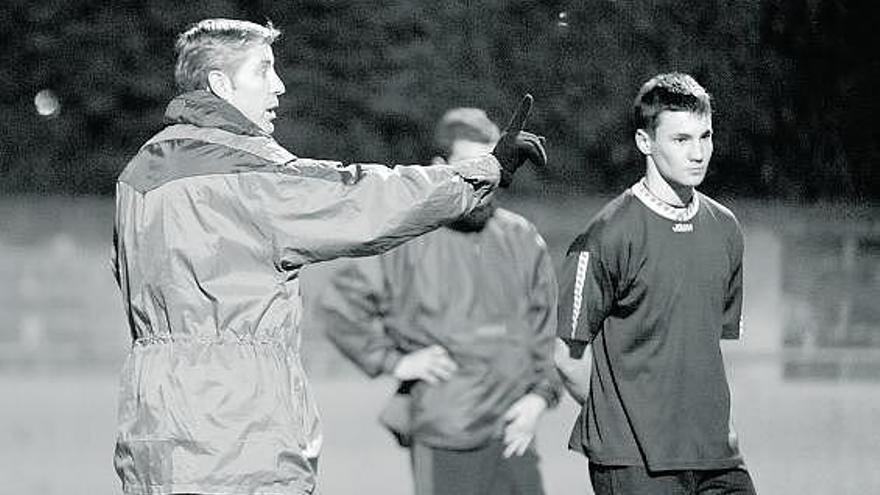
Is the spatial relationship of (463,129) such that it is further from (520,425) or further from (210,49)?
(210,49)

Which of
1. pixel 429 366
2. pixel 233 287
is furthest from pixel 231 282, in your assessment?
pixel 429 366

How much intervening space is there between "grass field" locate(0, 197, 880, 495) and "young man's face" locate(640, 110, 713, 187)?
11.7 ft

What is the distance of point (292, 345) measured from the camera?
407cm

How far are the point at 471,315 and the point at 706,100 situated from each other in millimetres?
1188

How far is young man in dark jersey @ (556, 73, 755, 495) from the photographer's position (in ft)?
15.8

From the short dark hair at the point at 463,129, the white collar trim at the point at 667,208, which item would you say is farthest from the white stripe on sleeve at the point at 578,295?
the short dark hair at the point at 463,129

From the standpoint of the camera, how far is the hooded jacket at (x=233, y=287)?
3992 millimetres

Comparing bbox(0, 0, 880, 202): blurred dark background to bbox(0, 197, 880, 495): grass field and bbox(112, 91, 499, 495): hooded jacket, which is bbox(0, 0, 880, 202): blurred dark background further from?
bbox(112, 91, 499, 495): hooded jacket

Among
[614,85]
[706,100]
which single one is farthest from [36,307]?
[706,100]

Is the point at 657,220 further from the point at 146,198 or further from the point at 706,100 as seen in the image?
the point at 146,198

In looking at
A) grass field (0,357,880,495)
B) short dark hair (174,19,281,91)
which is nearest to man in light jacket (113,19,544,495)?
short dark hair (174,19,281,91)

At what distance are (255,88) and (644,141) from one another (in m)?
1.28

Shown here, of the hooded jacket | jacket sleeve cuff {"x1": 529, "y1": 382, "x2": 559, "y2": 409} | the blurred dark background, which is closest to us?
the hooded jacket

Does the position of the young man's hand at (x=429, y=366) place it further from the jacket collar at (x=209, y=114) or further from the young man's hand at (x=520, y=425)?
the jacket collar at (x=209, y=114)
